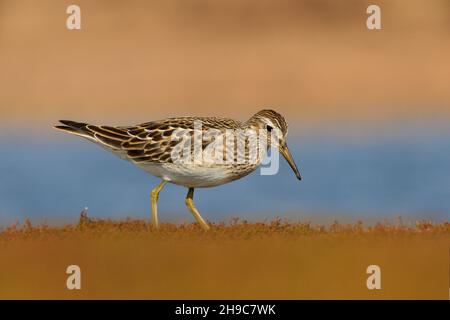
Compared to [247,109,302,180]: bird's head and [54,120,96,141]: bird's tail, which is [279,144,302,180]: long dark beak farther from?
[54,120,96,141]: bird's tail

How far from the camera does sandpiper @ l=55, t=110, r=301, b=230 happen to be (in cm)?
1294

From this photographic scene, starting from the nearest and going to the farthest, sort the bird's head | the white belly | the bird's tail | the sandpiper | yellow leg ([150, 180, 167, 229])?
the white belly → the sandpiper → yellow leg ([150, 180, 167, 229]) → the bird's head → the bird's tail

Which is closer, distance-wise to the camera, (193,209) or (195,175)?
(195,175)

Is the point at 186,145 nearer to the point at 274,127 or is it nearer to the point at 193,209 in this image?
the point at 193,209

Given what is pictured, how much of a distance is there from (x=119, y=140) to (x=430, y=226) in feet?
17.7

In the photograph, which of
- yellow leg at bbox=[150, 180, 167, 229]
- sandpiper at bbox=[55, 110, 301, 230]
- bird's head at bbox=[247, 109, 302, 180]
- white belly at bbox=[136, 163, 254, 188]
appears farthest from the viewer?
bird's head at bbox=[247, 109, 302, 180]

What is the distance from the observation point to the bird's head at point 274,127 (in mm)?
13461

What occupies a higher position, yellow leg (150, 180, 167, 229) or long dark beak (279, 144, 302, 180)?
long dark beak (279, 144, 302, 180)

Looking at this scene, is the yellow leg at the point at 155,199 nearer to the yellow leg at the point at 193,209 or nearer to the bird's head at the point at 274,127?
the yellow leg at the point at 193,209

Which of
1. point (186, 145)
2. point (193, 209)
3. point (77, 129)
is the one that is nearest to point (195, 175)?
point (186, 145)

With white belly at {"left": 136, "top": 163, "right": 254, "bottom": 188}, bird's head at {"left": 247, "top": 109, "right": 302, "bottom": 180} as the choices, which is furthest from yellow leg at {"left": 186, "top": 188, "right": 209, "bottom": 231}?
bird's head at {"left": 247, "top": 109, "right": 302, "bottom": 180}

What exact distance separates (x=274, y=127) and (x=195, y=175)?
163cm

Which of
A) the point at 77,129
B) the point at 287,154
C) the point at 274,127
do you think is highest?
the point at 77,129

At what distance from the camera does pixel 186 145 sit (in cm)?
1316
